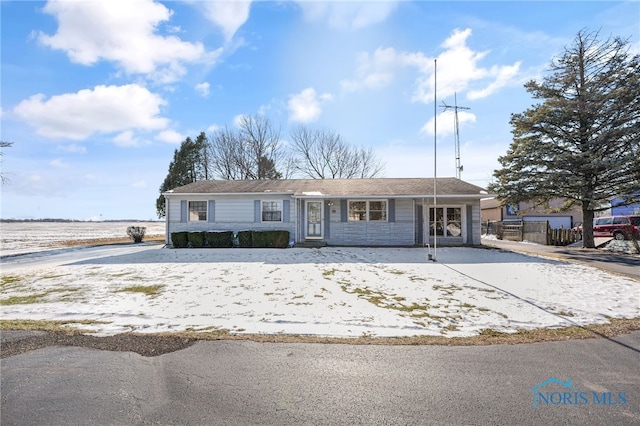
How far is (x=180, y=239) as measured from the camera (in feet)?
52.9

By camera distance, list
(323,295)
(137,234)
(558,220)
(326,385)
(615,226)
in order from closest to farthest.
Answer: (326,385), (323,295), (615,226), (137,234), (558,220)

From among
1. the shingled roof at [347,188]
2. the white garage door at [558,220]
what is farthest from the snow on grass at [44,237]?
the white garage door at [558,220]

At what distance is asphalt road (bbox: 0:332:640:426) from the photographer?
2.70 meters

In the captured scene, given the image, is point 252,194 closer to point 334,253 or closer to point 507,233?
point 334,253

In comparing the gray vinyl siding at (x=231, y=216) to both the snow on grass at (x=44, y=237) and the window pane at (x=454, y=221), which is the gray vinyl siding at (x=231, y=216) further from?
the window pane at (x=454, y=221)

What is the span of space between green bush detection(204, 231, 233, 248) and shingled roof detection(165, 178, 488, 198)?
2269 millimetres

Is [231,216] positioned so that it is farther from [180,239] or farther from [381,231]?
[381,231]

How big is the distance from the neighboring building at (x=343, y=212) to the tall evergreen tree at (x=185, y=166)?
14237 millimetres

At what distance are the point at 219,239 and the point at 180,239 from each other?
6.69ft

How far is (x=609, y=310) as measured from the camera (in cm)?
580

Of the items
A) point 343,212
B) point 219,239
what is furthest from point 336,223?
point 219,239

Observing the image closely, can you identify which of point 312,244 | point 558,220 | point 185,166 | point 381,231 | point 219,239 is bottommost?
point 312,244

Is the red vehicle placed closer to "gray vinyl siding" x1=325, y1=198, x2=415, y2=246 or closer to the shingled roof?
the shingled roof

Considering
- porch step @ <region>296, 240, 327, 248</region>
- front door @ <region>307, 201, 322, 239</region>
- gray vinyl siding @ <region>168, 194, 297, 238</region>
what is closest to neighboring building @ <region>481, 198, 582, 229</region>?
front door @ <region>307, 201, 322, 239</region>
